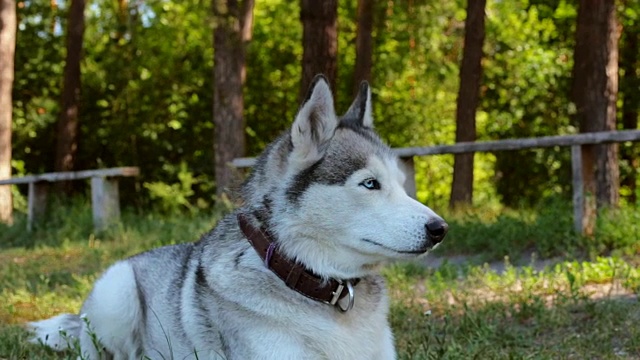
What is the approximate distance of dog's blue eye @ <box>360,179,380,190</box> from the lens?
11.1ft

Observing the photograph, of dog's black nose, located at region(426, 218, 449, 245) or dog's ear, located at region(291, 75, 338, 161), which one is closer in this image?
dog's black nose, located at region(426, 218, 449, 245)

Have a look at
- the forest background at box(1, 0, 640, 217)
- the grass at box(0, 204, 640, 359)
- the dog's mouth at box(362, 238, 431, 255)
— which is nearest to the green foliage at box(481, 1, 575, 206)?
the forest background at box(1, 0, 640, 217)

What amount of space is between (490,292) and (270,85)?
16031 millimetres

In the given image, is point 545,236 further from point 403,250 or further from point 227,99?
point 227,99

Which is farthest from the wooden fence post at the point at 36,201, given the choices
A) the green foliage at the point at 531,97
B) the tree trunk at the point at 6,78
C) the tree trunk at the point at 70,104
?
the green foliage at the point at 531,97

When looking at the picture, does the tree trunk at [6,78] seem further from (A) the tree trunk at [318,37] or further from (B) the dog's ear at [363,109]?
(B) the dog's ear at [363,109]

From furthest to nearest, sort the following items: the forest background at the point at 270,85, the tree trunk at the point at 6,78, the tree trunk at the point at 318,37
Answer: the forest background at the point at 270,85, the tree trunk at the point at 6,78, the tree trunk at the point at 318,37

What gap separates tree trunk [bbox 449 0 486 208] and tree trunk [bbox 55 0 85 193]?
9.02 m

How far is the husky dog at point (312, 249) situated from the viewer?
11.0 ft

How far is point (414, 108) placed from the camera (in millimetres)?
22391

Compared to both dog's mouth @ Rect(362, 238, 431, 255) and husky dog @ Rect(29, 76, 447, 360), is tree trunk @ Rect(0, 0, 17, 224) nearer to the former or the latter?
husky dog @ Rect(29, 76, 447, 360)

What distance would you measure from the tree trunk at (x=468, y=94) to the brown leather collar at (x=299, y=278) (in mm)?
11187

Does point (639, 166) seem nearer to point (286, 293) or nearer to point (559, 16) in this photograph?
point (559, 16)

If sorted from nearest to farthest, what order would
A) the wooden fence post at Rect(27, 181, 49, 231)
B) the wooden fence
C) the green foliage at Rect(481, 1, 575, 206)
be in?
the wooden fence, the wooden fence post at Rect(27, 181, 49, 231), the green foliage at Rect(481, 1, 575, 206)
